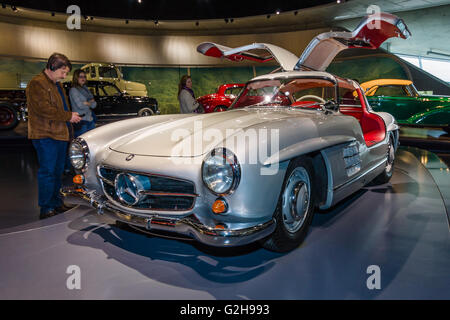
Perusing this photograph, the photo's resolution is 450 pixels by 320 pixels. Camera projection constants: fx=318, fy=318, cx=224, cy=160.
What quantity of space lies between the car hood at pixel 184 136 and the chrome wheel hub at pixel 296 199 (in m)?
0.38

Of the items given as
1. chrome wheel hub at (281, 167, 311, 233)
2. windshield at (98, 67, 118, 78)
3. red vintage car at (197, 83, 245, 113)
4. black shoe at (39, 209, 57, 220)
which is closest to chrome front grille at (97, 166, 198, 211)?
chrome wheel hub at (281, 167, 311, 233)

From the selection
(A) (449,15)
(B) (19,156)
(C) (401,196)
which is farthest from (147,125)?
(A) (449,15)

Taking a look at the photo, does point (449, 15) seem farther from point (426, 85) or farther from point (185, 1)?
point (185, 1)

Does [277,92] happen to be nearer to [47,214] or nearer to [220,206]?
[220,206]

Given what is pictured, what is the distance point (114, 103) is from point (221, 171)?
9.11 m

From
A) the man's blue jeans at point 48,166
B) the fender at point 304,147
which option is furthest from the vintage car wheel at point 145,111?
the fender at point 304,147

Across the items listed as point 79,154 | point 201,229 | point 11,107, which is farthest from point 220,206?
point 11,107

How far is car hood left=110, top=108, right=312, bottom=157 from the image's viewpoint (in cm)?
202

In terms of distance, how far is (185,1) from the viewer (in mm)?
14273

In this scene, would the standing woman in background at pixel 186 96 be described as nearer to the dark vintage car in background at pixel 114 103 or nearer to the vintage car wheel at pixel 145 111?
the dark vintage car in background at pixel 114 103

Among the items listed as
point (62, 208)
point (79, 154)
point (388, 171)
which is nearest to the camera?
point (79, 154)

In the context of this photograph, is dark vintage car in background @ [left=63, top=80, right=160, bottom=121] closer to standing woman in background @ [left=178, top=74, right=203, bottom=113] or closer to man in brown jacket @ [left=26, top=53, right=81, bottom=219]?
standing woman in background @ [left=178, top=74, right=203, bottom=113]

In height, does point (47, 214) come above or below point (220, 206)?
below

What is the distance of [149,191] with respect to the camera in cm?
203
